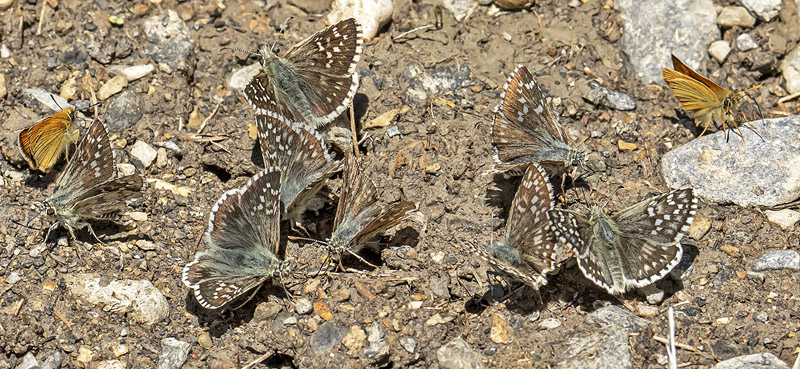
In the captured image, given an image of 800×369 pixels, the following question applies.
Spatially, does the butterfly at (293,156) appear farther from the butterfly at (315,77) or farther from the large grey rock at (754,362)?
the large grey rock at (754,362)

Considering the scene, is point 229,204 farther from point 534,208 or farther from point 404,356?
point 534,208

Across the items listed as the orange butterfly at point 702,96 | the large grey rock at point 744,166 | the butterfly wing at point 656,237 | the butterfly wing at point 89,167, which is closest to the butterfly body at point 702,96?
the orange butterfly at point 702,96

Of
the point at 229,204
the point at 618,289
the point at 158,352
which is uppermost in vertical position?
the point at 229,204

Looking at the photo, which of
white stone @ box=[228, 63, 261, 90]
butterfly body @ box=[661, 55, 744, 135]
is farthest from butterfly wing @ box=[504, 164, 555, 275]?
white stone @ box=[228, 63, 261, 90]

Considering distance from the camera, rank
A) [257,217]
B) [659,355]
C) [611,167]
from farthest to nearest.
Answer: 1. [611,167]
2. [257,217]
3. [659,355]

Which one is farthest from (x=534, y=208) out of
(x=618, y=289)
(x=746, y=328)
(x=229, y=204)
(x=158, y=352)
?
(x=158, y=352)

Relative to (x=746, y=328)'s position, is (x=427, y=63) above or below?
above

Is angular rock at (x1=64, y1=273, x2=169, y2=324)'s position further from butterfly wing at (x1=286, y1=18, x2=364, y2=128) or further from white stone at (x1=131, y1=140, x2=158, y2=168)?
butterfly wing at (x1=286, y1=18, x2=364, y2=128)
